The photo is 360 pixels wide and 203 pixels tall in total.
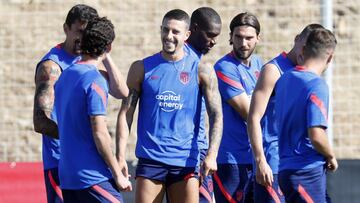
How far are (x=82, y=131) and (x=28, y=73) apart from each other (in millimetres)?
7108

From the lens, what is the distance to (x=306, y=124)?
7113 mm

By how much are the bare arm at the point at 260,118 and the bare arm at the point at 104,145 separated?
107 centimetres

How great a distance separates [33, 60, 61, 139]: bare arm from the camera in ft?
25.9

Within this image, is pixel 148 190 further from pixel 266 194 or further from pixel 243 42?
pixel 243 42

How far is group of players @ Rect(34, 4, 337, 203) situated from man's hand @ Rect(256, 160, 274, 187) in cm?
1

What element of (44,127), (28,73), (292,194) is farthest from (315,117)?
(28,73)

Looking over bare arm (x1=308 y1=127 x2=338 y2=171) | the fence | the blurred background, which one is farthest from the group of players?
the fence

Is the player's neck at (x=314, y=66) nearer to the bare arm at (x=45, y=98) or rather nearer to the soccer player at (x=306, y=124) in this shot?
the soccer player at (x=306, y=124)

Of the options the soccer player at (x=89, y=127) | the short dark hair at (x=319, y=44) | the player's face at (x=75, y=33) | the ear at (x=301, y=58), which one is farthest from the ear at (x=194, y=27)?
the short dark hair at (x=319, y=44)

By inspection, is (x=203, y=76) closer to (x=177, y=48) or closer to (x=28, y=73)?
(x=177, y=48)

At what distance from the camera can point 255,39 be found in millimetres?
9086

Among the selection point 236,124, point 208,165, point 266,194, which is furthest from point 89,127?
point 236,124

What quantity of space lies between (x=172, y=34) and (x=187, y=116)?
64cm

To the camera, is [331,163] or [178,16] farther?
[178,16]
